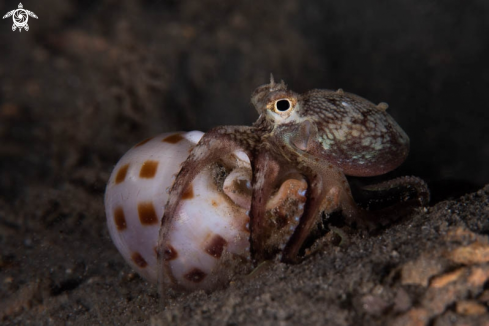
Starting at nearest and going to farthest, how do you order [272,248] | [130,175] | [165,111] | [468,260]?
[468,260] < [272,248] < [130,175] < [165,111]

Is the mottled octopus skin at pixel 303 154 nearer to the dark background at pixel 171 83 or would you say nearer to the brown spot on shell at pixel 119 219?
the brown spot on shell at pixel 119 219

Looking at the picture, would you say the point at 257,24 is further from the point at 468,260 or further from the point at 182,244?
the point at 468,260

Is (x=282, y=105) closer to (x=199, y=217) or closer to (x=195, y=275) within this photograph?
(x=199, y=217)

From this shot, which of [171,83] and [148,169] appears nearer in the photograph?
[148,169]

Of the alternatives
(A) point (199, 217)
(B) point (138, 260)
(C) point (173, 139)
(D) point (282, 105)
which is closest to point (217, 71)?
(C) point (173, 139)

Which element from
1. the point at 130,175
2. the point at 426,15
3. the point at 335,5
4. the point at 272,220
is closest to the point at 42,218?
the point at 130,175

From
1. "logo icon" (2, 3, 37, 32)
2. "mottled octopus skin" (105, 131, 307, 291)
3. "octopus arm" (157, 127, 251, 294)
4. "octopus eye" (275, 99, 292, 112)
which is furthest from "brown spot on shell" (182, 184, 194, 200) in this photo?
"logo icon" (2, 3, 37, 32)

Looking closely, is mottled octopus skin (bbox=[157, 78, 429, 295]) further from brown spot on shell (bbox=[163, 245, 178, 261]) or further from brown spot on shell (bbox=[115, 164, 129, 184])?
brown spot on shell (bbox=[115, 164, 129, 184])
